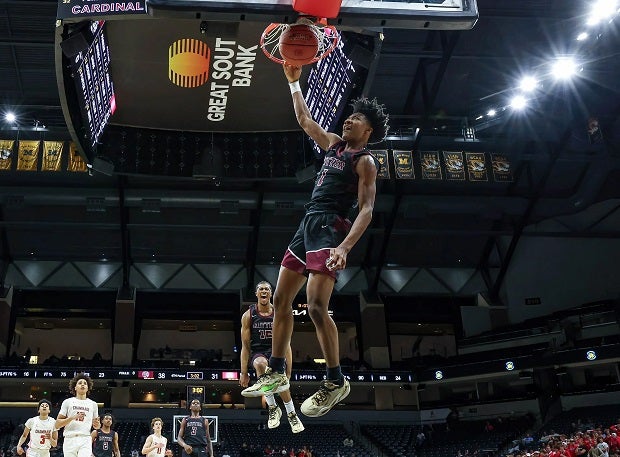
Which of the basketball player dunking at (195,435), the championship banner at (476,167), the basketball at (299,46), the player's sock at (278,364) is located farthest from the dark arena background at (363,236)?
the player's sock at (278,364)

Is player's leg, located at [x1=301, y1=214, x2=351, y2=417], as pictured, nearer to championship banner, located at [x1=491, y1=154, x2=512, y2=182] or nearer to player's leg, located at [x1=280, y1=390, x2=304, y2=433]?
player's leg, located at [x1=280, y1=390, x2=304, y2=433]

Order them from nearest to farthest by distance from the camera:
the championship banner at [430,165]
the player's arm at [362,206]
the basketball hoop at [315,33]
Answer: the player's arm at [362,206] < the basketball hoop at [315,33] < the championship banner at [430,165]

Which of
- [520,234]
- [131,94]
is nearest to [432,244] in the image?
[520,234]

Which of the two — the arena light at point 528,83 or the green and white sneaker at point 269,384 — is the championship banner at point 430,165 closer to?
the arena light at point 528,83

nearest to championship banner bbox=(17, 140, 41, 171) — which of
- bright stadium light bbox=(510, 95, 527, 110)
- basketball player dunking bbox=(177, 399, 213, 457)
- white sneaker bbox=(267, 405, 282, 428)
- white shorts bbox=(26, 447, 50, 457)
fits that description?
basketball player dunking bbox=(177, 399, 213, 457)

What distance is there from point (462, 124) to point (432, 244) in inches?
355

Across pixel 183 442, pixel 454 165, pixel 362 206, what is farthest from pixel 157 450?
pixel 454 165

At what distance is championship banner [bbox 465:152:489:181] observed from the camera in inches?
1126

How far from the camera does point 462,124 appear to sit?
2998cm

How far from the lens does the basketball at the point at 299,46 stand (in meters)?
6.09

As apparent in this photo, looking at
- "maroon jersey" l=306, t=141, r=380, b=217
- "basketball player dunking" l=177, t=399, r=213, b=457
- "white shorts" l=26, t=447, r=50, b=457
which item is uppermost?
"maroon jersey" l=306, t=141, r=380, b=217

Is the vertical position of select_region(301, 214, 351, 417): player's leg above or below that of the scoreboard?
below

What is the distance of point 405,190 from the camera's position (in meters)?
32.0

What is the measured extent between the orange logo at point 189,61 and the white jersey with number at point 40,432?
857 centimetres
